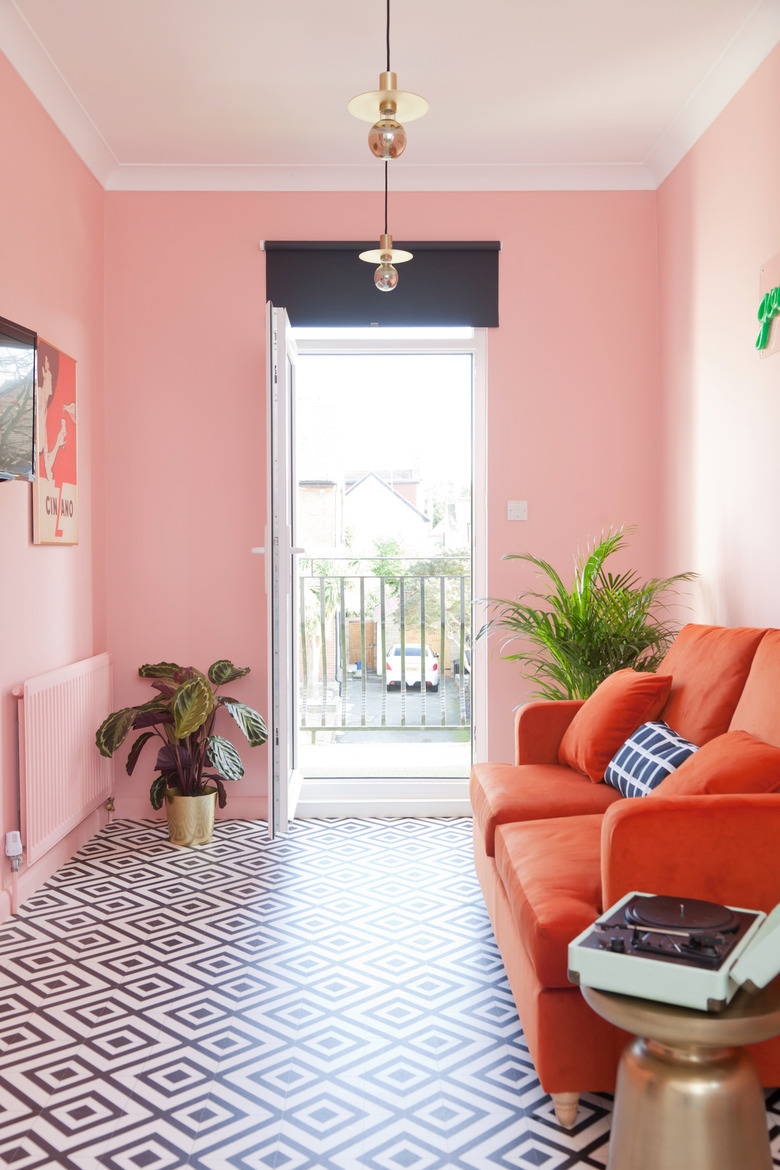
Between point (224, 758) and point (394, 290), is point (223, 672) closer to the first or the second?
point (224, 758)

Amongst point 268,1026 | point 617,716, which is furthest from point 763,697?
point 268,1026

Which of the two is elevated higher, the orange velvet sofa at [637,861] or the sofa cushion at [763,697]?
the sofa cushion at [763,697]

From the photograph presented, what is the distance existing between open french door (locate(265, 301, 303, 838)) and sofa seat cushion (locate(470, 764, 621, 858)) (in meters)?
0.90

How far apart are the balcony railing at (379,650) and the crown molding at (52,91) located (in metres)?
2.31

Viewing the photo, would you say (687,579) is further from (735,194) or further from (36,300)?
(36,300)

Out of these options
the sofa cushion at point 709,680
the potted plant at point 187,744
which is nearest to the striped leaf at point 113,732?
the potted plant at point 187,744

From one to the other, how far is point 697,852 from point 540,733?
1.31 metres

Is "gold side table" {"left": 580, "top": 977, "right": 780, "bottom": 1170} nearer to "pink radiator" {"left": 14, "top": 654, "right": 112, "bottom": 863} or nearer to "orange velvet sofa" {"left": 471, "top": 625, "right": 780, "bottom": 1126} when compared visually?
"orange velvet sofa" {"left": 471, "top": 625, "right": 780, "bottom": 1126}

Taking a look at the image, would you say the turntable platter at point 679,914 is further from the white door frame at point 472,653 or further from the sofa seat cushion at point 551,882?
the white door frame at point 472,653

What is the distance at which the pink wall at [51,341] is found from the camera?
292cm

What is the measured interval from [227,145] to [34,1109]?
3.46 metres

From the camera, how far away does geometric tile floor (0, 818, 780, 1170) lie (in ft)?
5.68

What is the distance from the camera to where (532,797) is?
8.57 ft

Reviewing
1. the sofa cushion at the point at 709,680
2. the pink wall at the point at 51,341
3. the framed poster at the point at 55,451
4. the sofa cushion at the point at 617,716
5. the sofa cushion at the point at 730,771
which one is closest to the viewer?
the sofa cushion at the point at 730,771
